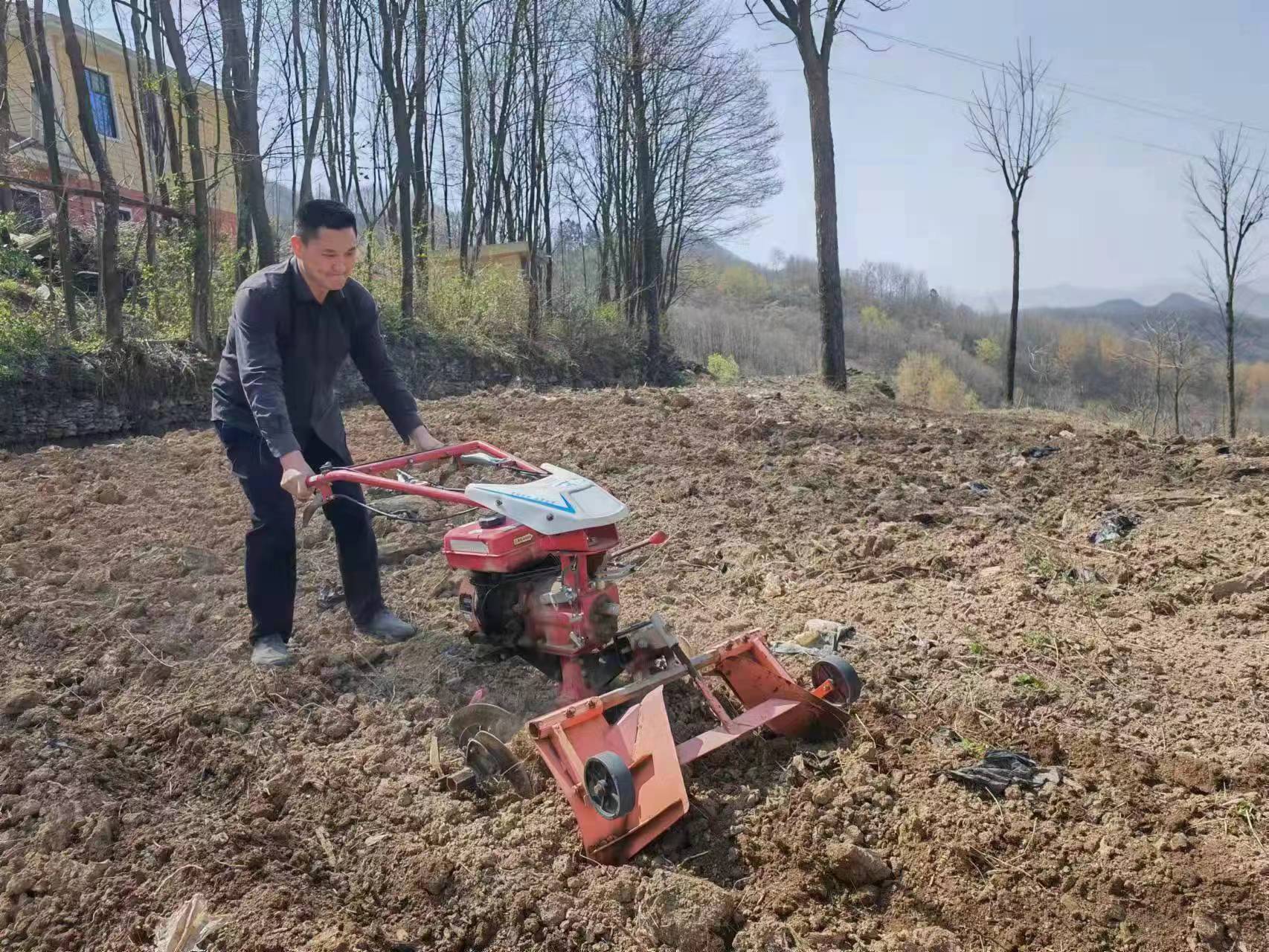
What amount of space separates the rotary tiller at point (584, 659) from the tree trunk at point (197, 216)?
8676 millimetres

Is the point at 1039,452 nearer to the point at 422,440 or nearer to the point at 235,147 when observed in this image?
the point at 422,440

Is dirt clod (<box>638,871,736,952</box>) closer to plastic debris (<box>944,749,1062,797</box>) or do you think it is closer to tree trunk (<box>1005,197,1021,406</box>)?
plastic debris (<box>944,749,1062,797</box>)

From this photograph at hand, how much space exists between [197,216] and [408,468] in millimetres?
9232

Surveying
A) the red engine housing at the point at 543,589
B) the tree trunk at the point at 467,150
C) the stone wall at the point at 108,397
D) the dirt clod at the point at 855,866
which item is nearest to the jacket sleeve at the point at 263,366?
the red engine housing at the point at 543,589

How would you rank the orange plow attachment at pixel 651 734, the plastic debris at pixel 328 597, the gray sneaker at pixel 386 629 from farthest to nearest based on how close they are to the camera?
the plastic debris at pixel 328 597, the gray sneaker at pixel 386 629, the orange plow attachment at pixel 651 734

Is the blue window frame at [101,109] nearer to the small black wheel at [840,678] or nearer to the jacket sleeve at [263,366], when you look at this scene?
the jacket sleeve at [263,366]

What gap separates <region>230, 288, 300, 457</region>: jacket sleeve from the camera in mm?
3400

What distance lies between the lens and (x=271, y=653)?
→ 3840 mm

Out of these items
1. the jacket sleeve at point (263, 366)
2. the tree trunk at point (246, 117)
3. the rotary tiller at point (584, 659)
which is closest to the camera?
the rotary tiller at point (584, 659)

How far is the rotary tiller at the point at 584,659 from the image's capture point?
263cm

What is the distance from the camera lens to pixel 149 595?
471cm

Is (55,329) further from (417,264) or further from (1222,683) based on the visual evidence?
(1222,683)

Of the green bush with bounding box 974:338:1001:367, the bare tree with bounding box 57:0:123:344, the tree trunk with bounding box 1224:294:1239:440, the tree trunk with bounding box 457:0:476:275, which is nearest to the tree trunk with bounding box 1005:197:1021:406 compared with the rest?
the tree trunk with bounding box 1224:294:1239:440

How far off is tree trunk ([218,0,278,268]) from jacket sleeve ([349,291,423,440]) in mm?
8802
